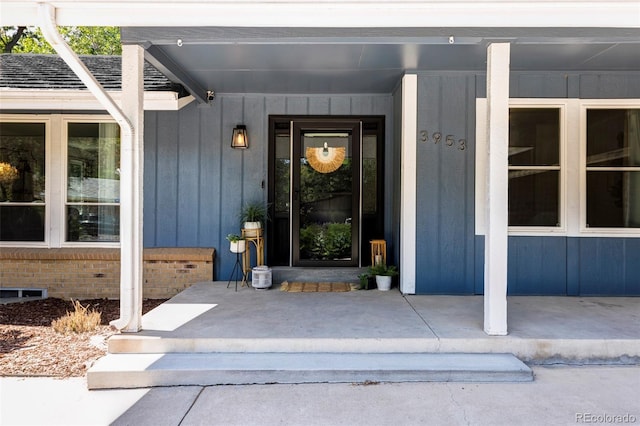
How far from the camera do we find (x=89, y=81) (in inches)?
114

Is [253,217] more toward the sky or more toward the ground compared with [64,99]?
more toward the ground

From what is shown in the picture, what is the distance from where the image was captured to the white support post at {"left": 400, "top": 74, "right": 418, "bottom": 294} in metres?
4.58

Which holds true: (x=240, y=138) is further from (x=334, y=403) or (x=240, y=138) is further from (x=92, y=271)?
(x=334, y=403)

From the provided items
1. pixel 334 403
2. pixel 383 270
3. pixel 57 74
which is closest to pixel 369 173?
pixel 383 270

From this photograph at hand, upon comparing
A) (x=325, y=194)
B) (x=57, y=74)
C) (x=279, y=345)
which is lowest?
(x=279, y=345)

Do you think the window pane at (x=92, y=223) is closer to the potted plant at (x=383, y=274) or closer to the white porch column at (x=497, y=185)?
the potted plant at (x=383, y=274)

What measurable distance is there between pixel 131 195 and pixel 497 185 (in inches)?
116

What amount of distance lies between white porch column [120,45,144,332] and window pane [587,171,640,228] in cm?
482

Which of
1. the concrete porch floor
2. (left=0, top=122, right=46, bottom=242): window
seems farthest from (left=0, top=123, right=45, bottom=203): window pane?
the concrete porch floor

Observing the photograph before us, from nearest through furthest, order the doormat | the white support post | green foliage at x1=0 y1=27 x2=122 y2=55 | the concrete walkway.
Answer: the concrete walkway, the white support post, the doormat, green foliage at x1=0 y1=27 x2=122 y2=55

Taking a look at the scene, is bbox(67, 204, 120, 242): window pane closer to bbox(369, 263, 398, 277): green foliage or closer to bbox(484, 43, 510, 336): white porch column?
bbox(369, 263, 398, 277): green foliage

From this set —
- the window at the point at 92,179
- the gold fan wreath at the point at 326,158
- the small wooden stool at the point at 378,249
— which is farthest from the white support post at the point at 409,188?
the window at the point at 92,179
